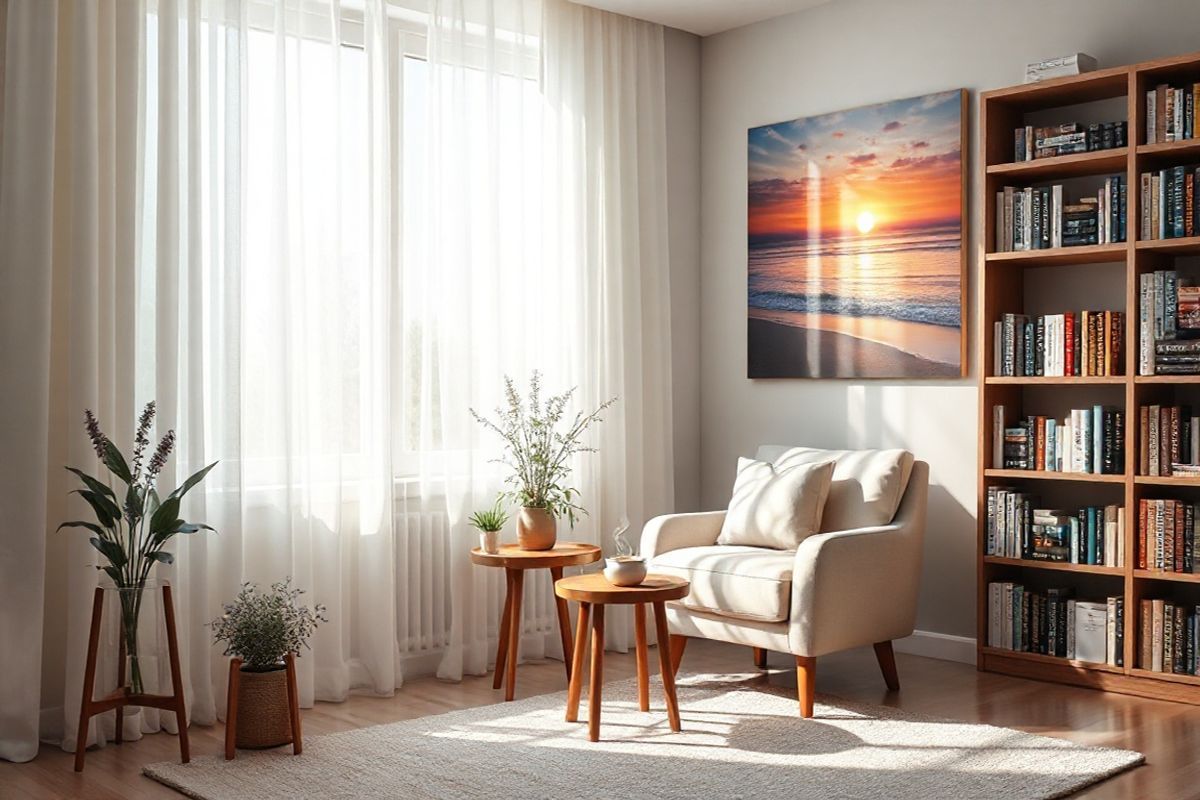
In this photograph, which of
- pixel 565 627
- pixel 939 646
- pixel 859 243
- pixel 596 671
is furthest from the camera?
pixel 859 243

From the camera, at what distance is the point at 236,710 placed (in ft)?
11.8

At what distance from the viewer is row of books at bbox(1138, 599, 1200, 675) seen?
13.7 feet

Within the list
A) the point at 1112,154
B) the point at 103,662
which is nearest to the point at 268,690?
the point at 103,662

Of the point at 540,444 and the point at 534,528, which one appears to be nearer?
the point at 534,528

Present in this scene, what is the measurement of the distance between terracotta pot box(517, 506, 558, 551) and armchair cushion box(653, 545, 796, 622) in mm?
425

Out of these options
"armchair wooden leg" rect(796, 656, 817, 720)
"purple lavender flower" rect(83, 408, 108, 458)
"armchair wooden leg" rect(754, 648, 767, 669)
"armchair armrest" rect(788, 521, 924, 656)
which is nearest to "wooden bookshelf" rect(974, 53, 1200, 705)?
"armchair armrest" rect(788, 521, 924, 656)

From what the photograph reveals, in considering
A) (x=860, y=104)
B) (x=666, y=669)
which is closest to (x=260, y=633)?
(x=666, y=669)

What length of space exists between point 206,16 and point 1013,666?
12.3 feet

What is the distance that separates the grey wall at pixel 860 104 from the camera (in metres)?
4.67

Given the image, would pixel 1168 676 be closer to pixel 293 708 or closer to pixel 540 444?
pixel 540 444

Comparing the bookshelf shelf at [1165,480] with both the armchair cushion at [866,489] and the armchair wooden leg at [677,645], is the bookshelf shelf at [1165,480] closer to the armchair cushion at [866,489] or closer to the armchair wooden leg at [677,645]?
the armchair cushion at [866,489]

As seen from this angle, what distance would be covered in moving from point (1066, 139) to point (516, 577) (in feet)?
8.58

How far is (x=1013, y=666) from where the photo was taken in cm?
461

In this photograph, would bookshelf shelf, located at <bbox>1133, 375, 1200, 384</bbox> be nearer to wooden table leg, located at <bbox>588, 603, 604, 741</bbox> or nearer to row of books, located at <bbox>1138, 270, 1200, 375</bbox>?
row of books, located at <bbox>1138, 270, 1200, 375</bbox>
